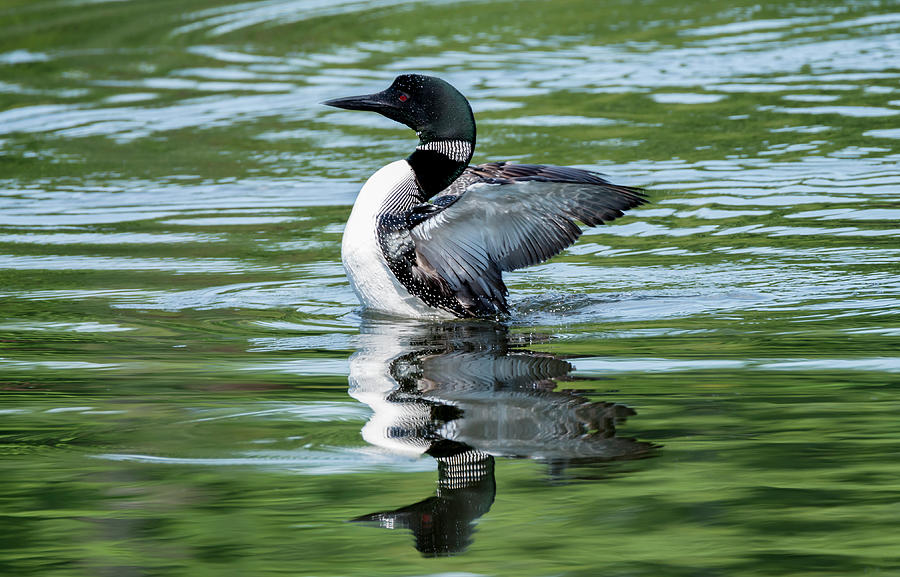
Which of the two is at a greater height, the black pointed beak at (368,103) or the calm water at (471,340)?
the black pointed beak at (368,103)

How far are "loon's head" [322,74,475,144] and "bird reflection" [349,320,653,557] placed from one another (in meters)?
1.39

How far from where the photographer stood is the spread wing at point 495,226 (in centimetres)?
664

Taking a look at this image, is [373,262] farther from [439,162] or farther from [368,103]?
[368,103]

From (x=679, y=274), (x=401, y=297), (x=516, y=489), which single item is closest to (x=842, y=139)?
(x=679, y=274)

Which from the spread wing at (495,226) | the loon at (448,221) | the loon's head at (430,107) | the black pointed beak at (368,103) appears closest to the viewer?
the spread wing at (495,226)

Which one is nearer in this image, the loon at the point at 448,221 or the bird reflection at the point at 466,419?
the bird reflection at the point at 466,419

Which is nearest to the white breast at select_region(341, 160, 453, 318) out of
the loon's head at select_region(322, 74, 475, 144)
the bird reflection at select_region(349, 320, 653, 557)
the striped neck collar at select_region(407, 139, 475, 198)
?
the striped neck collar at select_region(407, 139, 475, 198)

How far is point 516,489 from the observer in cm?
396

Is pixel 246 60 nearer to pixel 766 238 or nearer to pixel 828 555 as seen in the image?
pixel 766 238

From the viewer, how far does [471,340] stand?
649 cm

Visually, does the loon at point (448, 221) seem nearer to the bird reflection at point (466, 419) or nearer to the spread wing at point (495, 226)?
the spread wing at point (495, 226)

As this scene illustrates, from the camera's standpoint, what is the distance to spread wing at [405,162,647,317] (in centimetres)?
664

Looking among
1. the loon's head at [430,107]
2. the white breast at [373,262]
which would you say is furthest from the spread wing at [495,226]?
the loon's head at [430,107]

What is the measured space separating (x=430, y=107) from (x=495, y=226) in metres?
0.88
